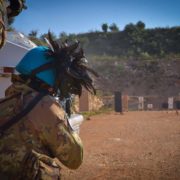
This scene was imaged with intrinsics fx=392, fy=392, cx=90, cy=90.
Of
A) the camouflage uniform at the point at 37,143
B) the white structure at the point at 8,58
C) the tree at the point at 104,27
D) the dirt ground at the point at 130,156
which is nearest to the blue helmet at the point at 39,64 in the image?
the camouflage uniform at the point at 37,143

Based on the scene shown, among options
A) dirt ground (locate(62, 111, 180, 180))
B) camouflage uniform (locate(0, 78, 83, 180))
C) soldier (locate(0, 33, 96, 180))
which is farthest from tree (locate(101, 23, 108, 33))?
camouflage uniform (locate(0, 78, 83, 180))

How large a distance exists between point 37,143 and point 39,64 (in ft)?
1.55

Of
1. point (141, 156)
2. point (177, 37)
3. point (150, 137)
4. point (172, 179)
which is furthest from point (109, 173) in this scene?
point (177, 37)

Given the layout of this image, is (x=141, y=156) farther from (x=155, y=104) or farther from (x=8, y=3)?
(x=155, y=104)

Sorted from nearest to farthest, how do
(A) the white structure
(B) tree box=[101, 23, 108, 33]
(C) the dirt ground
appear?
1. (A) the white structure
2. (C) the dirt ground
3. (B) tree box=[101, 23, 108, 33]

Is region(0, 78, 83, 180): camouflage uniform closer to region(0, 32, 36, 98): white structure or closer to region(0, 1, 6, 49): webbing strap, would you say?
region(0, 1, 6, 49): webbing strap

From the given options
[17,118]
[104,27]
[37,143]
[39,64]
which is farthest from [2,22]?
[104,27]

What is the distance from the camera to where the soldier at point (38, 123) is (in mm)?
2156

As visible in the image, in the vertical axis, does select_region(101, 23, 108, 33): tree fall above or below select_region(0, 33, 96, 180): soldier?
above

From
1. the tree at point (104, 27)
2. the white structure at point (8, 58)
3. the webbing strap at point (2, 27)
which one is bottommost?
the white structure at point (8, 58)

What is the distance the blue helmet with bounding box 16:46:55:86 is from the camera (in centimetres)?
233

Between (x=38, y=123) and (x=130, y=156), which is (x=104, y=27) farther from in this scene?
(x=38, y=123)

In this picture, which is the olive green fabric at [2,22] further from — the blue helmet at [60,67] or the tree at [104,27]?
the tree at [104,27]

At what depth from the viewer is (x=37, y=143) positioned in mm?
2195
